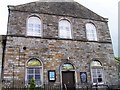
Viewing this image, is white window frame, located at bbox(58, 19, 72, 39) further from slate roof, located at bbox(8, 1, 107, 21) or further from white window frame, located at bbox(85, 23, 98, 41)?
white window frame, located at bbox(85, 23, 98, 41)

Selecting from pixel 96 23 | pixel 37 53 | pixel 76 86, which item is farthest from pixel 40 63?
pixel 96 23

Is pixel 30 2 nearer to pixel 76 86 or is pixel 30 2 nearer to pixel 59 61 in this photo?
pixel 59 61

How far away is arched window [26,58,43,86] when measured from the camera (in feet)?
43.8

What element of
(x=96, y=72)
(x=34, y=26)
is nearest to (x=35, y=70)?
(x=34, y=26)

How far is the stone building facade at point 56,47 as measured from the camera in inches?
530

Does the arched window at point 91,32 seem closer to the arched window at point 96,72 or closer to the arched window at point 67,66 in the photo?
the arched window at point 96,72

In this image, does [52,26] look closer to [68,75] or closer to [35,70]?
[35,70]

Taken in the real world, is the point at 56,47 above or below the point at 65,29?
below

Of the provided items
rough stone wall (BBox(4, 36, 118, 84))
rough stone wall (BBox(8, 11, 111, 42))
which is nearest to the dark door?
rough stone wall (BBox(4, 36, 118, 84))

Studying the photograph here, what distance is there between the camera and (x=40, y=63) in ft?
45.3

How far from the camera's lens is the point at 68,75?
1437 centimetres

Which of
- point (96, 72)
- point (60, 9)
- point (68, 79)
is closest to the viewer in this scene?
point (68, 79)

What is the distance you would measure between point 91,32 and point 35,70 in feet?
22.3

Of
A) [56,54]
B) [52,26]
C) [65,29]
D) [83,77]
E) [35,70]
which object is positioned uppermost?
[52,26]
